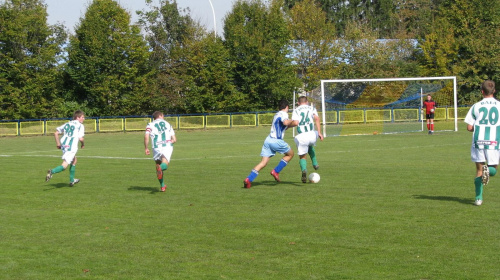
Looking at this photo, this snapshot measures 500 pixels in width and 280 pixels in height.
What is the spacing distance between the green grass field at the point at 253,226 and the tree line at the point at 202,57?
3163 centimetres

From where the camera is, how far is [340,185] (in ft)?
40.8

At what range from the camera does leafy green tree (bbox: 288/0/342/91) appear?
54406 mm

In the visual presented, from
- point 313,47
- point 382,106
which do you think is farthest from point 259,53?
point 382,106

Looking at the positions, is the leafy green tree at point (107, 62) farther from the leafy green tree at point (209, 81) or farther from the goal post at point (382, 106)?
the goal post at point (382, 106)

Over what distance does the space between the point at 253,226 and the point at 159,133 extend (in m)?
4.31

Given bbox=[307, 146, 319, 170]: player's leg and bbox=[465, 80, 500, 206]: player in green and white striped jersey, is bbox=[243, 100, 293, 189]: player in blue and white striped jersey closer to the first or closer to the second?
bbox=[307, 146, 319, 170]: player's leg

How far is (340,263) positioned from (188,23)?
167ft

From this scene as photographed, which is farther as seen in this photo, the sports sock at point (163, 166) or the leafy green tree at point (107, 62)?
the leafy green tree at point (107, 62)

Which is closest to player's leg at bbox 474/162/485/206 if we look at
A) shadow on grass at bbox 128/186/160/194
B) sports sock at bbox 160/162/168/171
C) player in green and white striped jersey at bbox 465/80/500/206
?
player in green and white striped jersey at bbox 465/80/500/206

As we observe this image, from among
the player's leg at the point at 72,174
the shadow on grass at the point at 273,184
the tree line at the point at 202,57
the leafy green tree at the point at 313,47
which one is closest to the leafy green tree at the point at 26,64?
the tree line at the point at 202,57

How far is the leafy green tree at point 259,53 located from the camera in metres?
48.7

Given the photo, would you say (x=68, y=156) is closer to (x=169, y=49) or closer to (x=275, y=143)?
(x=275, y=143)

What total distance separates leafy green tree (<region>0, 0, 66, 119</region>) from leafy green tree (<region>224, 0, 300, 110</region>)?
1398 centimetres

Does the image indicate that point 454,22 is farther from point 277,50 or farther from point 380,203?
point 380,203
